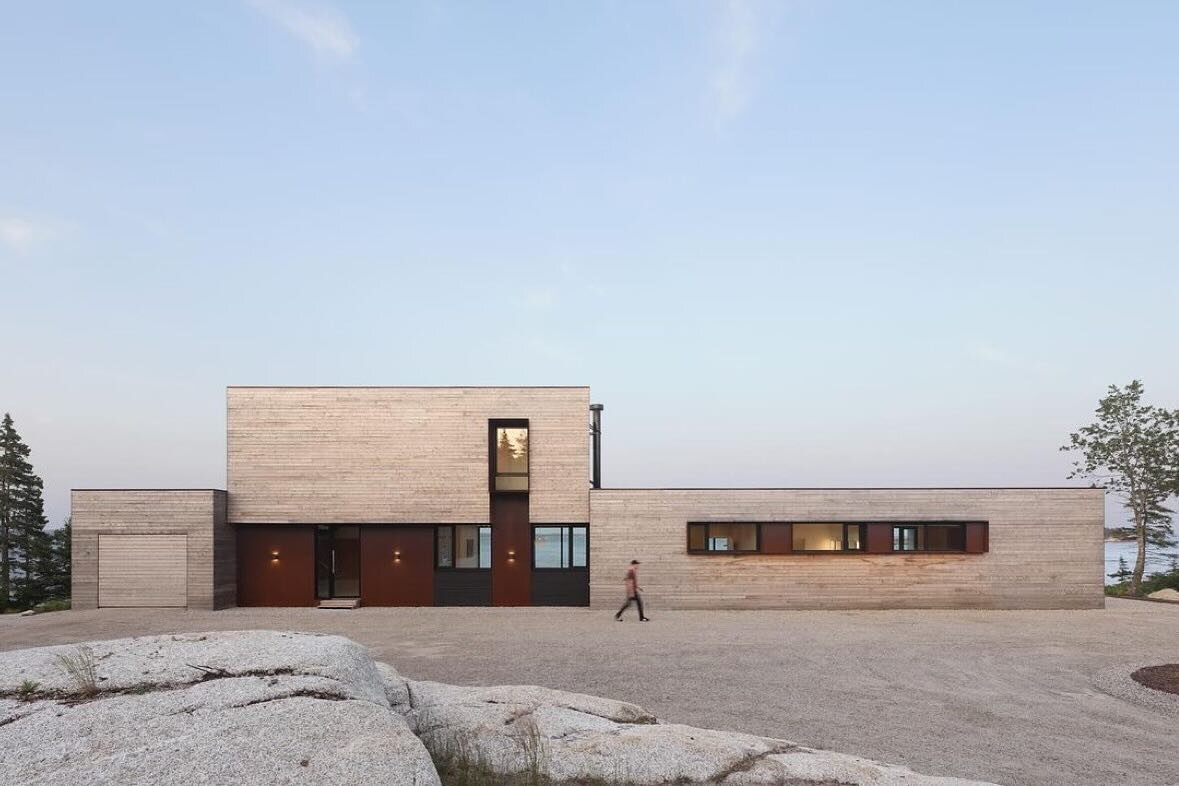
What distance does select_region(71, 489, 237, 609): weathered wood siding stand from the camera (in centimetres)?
2022

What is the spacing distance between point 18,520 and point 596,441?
29.7m

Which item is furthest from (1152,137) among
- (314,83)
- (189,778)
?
(189,778)

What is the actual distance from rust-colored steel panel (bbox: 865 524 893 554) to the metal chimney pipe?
26.9 feet

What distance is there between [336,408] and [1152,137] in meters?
24.7

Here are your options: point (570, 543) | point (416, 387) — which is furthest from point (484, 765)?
point (416, 387)

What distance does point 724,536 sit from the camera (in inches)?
810

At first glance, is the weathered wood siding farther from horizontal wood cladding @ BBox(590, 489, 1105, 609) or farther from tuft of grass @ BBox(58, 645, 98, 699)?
tuft of grass @ BBox(58, 645, 98, 699)

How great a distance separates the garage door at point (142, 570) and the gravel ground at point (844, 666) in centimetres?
70

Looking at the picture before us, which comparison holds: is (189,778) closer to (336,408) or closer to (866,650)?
(866,650)

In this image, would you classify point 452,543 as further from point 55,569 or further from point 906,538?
point 55,569

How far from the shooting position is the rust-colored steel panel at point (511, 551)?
2088cm

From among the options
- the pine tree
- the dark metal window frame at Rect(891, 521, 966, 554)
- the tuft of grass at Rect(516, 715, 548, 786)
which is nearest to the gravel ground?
the dark metal window frame at Rect(891, 521, 966, 554)

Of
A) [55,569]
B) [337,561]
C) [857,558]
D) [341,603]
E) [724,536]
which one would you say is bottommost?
[55,569]

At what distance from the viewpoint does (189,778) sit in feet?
14.0
